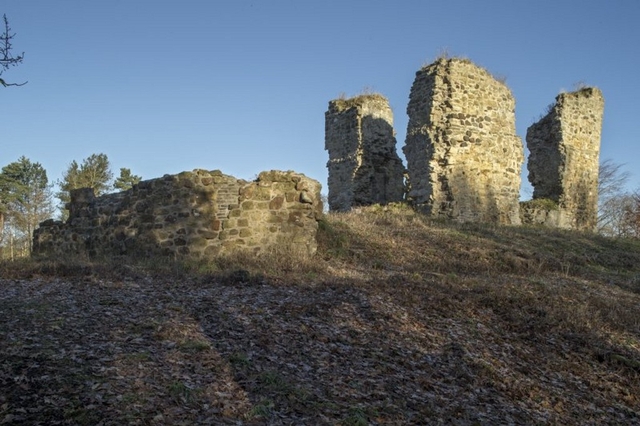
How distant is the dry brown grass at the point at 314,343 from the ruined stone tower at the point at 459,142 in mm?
6274

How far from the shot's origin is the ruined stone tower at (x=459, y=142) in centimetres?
1820

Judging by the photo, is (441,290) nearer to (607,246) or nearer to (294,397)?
(294,397)

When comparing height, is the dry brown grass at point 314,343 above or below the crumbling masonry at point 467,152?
below

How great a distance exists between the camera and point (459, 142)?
59.7ft

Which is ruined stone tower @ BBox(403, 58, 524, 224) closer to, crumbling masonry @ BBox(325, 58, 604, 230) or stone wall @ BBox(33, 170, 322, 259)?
crumbling masonry @ BBox(325, 58, 604, 230)

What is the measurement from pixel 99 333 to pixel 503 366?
17.3ft

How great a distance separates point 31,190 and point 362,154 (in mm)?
26282

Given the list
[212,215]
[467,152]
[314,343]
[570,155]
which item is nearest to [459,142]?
[467,152]

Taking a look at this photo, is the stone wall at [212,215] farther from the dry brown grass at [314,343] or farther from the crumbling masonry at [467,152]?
the crumbling masonry at [467,152]

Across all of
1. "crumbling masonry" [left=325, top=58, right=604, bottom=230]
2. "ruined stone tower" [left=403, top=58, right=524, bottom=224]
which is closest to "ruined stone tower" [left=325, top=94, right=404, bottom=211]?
"crumbling masonry" [left=325, top=58, right=604, bottom=230]

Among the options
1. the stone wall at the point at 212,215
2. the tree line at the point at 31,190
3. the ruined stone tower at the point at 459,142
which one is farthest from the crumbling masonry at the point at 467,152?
the tree line at the point at 31,190

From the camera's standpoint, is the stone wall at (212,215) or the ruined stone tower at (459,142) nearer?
the stone wall at (212,215)

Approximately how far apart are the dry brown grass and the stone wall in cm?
81

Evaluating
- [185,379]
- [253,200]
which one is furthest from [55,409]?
[253,200]
